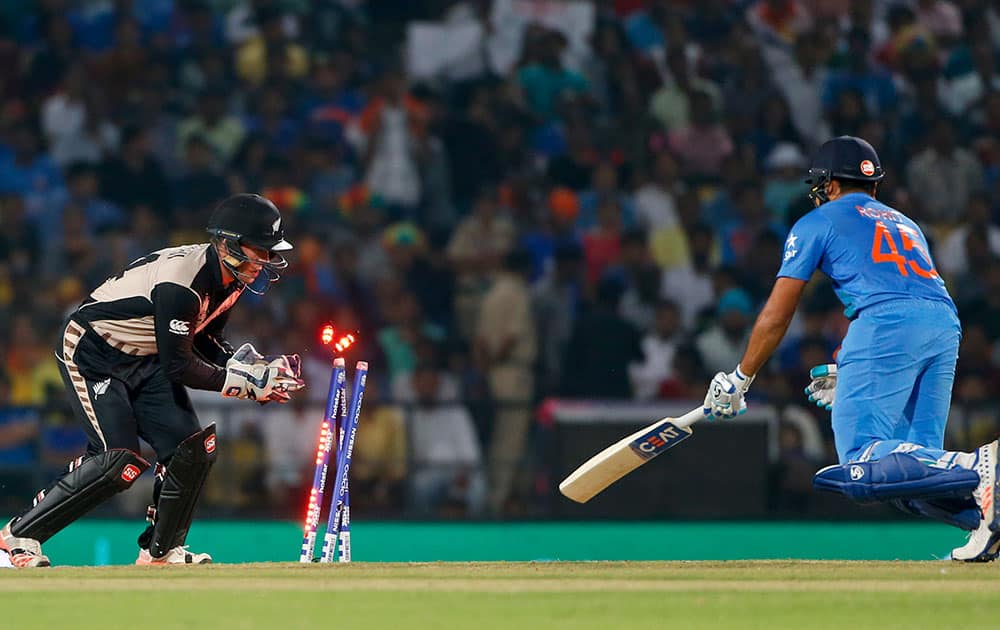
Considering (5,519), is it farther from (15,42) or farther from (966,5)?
(966,5)

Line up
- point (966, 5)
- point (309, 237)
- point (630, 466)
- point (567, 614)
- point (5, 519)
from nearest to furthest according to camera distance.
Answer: point (567, 614)
point (630, 466)
point (5, 519)
point (309, 237)
point (966, 5)

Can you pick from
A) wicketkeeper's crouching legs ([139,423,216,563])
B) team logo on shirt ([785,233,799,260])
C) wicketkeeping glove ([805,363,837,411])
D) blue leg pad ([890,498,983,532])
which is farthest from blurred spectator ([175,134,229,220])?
blue leg pad ([890,498,983,532])

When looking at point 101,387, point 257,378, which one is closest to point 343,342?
point 257,378

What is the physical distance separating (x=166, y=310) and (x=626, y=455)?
2.30 metres

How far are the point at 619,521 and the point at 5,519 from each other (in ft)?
14.1

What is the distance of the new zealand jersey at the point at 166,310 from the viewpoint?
8.15 meters

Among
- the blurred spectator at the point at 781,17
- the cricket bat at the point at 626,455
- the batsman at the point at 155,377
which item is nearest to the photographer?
the batsman at the point at 155,377

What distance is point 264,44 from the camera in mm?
16016

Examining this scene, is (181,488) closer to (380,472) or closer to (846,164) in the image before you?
(846,164)

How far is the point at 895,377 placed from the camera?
764 cm

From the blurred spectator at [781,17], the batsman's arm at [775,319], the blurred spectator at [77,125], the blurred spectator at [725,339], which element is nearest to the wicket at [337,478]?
the batsman's arm at [775,319]

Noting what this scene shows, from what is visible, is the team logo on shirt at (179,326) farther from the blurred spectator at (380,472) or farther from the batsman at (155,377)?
the blurred spectator at (380,472)

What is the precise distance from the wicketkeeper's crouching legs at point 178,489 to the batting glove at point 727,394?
241cm

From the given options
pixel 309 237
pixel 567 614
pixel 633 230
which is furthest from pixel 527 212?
pixel 567 614
